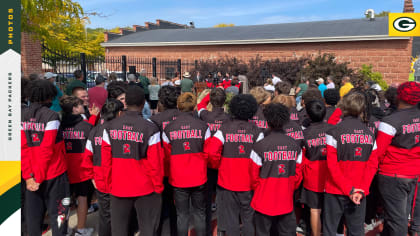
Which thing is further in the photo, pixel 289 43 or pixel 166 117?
pixel 289 43

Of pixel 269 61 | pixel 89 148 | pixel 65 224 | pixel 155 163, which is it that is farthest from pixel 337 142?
pixel 269 61

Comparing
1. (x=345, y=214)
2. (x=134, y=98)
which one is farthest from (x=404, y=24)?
(x=134, y=98)

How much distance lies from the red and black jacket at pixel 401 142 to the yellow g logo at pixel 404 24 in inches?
221

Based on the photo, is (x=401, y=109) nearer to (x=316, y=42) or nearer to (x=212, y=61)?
(x=316, y=42)

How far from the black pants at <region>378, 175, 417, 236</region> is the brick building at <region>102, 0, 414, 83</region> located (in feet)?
59.2

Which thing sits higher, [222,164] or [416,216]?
[222,164]

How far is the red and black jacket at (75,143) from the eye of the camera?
3.90 m

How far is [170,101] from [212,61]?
66.9 feet

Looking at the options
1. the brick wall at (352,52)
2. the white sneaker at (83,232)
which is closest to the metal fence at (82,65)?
the white sneaker at (83,232)

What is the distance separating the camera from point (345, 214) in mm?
3449

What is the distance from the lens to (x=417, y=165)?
3.64m

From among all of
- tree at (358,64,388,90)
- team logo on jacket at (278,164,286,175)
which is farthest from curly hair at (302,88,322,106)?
tree at (358,64,388,90)

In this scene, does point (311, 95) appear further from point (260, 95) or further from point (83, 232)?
point (83, 232)

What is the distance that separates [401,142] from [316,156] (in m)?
0.98
